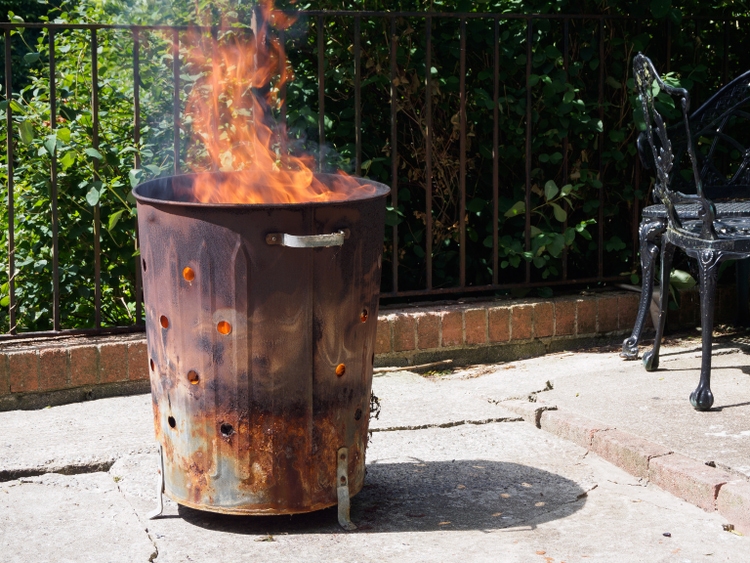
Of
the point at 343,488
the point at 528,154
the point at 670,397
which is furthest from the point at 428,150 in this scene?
the point at 343,488

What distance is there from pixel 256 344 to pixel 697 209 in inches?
105

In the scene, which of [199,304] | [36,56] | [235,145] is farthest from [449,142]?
[199,304]

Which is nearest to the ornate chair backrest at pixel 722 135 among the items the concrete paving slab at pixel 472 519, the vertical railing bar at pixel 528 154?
the vertical railing bar at pixel 528 154

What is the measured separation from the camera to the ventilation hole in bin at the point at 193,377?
3.12 meters

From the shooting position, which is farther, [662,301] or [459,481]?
[662,301]

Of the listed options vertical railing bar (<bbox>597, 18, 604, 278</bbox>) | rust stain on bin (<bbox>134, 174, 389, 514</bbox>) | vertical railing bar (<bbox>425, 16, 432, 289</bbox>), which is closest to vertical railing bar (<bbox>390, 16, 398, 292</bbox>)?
vertical railing bar (<bbox>425, 16, 432, 289</bbox>)

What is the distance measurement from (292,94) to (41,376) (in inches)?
74.7

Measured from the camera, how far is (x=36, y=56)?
184 inches

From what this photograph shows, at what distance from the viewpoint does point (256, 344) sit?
3.06 m

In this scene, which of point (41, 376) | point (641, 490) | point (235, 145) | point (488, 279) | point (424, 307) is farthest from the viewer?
point (488, 279)

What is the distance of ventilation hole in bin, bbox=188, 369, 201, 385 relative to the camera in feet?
Result: 10.2

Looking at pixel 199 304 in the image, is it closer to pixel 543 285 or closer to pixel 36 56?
pixel 36 56

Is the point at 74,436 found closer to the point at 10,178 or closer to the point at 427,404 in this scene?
the point at 10,178

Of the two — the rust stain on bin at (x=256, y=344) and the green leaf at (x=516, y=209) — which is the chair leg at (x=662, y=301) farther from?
the rust stain on bin at (x=256, y=344)
